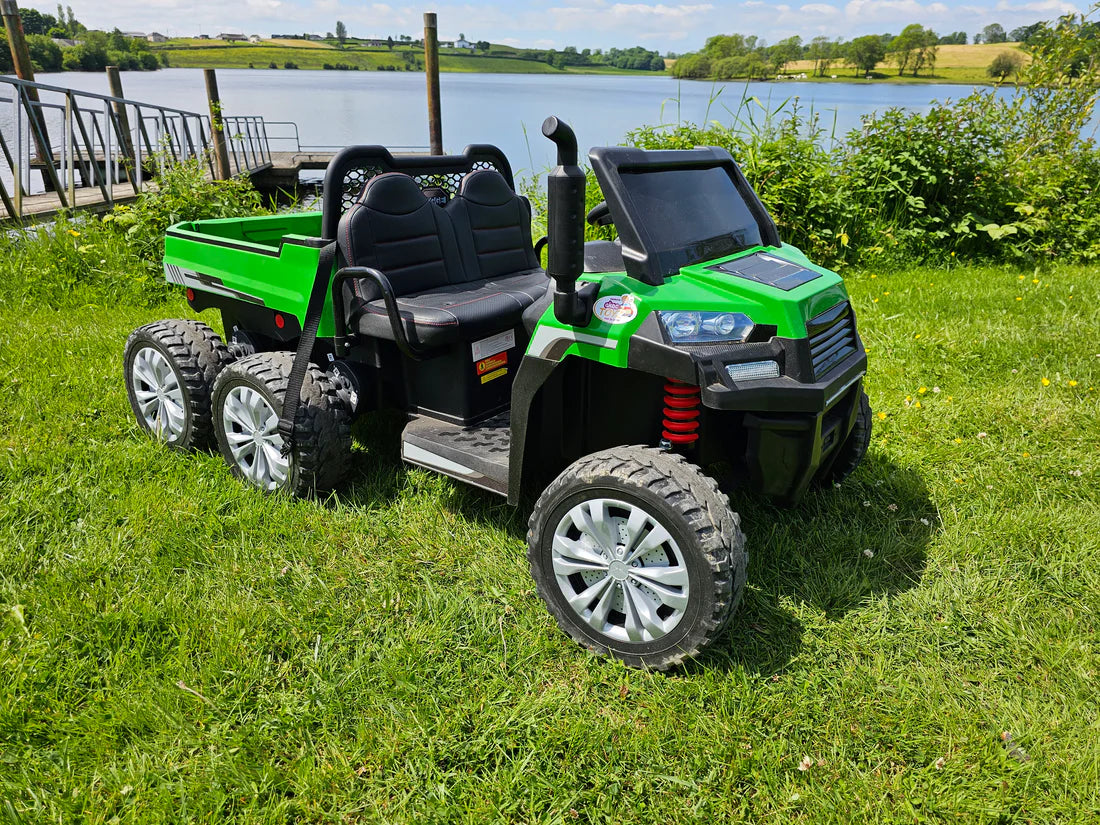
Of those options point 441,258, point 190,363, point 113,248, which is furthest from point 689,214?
point 113,248

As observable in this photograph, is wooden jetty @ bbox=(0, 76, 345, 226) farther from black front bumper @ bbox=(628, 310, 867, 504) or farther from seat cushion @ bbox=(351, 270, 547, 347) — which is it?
black front bumper @ bbox=(628, 310, 867, 504)

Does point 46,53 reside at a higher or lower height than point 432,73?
higher

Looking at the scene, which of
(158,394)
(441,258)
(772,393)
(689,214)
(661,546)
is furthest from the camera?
(158,394)

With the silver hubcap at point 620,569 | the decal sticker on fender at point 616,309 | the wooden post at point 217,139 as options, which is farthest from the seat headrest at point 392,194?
the wooden post at point 217,139

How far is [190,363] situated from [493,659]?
7.59 feet

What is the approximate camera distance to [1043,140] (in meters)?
8.62

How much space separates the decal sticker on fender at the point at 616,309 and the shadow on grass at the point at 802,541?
46.5 inches

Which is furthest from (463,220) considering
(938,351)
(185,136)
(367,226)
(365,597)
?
(185,136)

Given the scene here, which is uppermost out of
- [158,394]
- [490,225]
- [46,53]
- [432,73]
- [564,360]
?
[46,53]

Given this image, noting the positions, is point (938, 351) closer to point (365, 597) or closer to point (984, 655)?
point (984, 655)

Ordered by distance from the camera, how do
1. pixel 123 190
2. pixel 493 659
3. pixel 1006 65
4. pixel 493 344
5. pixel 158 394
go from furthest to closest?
pixel 123 190, pixel 1006 65, pixel 158 394, pixel 493 344, pixel 493 659

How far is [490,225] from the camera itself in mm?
4102

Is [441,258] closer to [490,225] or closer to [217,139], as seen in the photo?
[490,225]

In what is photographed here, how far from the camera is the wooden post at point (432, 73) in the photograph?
9.96 m
